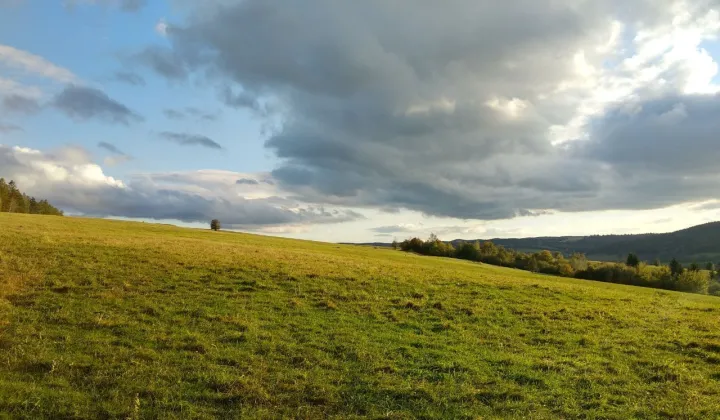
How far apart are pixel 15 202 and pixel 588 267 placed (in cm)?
16964

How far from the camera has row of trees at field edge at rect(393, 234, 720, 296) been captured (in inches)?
3958

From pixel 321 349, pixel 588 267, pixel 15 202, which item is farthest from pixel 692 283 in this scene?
pixel 15 202

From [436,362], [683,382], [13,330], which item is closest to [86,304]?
[13,330]

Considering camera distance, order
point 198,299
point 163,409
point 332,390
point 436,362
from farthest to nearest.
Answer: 1. point 198,299
2. point 436,362
3. point 332,390
4. point 163,409

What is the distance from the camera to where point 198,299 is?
2203 centimetres

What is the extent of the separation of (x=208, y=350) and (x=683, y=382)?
1424 centimetres

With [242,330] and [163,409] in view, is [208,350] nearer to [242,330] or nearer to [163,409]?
[242,330]

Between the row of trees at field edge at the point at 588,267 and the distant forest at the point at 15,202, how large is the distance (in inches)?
4724

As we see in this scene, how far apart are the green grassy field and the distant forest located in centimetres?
14112

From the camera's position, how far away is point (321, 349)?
615 inches

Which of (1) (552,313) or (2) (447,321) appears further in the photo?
(1) (552,313)

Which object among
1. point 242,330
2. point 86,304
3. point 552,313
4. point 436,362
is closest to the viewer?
point 436,362

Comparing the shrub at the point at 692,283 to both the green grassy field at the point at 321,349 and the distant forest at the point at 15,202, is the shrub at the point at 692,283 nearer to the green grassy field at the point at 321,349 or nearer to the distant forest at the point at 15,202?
the green grassy field at the point at 321,349

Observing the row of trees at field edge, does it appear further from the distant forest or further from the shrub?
the distant forest
